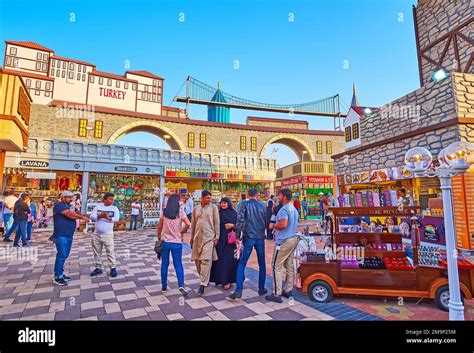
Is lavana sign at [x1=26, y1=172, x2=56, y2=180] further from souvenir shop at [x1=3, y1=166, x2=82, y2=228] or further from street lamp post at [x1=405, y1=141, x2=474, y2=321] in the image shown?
street lamp post at [x1=405, y1=141, x2=474, y2=321]

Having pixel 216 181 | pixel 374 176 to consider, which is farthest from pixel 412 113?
pixel 216 181

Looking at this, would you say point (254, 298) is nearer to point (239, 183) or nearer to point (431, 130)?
point (431, 130)

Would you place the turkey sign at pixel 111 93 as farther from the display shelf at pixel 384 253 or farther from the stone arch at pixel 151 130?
the display shelf at pixel 384 253

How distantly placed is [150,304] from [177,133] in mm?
22091

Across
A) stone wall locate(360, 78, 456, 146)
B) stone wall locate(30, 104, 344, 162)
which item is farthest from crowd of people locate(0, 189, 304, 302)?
stone wall locate(30, 104, 344, 162)

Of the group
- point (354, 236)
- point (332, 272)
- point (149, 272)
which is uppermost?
point (354, 236)

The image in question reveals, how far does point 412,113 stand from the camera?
859 cm

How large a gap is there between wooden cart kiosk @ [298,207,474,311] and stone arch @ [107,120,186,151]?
21535 mm

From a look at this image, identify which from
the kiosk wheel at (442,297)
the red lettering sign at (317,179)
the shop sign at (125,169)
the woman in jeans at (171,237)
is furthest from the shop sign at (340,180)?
the shop sign at (125,169)

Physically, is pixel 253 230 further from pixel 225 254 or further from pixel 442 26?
pixel 442 26

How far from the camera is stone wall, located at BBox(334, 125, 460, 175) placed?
709 cm
